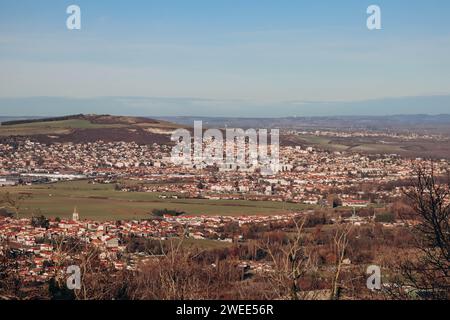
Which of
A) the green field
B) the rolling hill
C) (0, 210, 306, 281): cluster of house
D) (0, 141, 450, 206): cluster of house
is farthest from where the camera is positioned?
the rolling hill

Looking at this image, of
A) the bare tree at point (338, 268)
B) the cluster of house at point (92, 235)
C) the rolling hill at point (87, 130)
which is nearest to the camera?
the bare tree at point (338, 268)

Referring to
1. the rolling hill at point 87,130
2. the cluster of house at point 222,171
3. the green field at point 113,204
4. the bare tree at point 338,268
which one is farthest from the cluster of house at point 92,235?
the rolling hill at point 87,130

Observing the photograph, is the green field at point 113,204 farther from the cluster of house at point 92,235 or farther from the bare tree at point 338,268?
the bare tree at point 338,268

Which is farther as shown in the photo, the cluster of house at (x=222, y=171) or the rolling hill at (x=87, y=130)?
the rolling hill at (x=87, y=130)

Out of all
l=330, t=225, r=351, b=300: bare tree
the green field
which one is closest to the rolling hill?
the green field

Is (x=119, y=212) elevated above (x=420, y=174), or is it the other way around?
(x=420, y=174)

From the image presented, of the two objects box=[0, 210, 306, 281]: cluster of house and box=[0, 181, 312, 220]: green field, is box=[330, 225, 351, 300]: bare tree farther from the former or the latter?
box=[0, 181, 312, 220]: green field

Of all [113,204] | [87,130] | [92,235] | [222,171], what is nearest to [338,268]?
[92,235]
